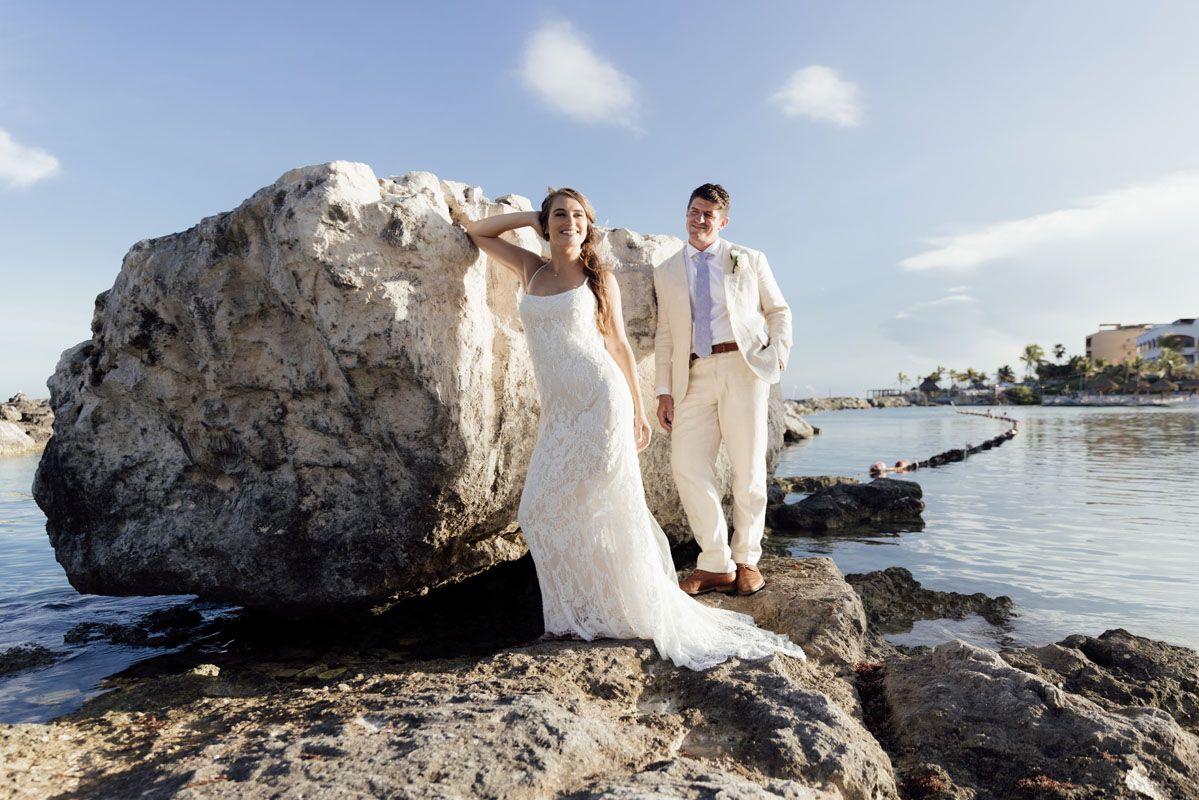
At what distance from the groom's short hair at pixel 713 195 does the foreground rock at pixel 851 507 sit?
6.11 m

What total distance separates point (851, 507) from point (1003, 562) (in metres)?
2.69

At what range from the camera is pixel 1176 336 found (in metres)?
83.9

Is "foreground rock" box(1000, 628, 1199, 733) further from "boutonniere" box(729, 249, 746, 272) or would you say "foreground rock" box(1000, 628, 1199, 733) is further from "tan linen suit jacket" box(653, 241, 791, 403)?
"boutonniere" box(729, 249, 746, 272)

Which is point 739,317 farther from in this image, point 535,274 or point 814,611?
point 814,611

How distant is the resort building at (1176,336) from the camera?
8475 cm

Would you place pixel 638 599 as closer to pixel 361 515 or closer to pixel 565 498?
pixel 565 498

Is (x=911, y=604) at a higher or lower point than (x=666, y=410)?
lower

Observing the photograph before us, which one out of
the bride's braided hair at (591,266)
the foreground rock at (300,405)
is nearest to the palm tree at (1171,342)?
the bride's braided hair at (591,266)

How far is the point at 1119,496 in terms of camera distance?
12227 millimetres

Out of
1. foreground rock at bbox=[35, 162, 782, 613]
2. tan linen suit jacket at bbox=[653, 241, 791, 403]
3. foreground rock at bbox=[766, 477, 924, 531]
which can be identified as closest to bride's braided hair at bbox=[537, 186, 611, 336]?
foreground rock at bbox=[35, 162, 782, 613]

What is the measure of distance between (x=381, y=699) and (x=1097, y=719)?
9.81 ft

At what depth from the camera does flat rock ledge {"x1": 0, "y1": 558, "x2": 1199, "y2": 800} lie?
224 centimetres

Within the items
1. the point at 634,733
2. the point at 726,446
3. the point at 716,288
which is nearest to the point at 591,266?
the point at 716,288

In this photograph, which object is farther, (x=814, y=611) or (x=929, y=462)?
(x=929, y=462)
